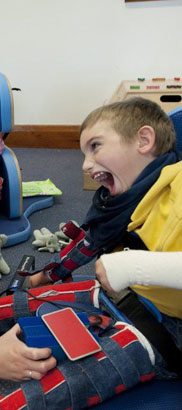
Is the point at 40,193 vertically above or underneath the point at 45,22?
underneath

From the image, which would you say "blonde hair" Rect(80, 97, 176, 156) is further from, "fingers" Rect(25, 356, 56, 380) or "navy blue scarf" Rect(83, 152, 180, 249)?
"fingers" Rect(25, 356, 56, 380)

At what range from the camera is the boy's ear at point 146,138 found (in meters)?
0.77

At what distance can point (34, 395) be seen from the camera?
575mm

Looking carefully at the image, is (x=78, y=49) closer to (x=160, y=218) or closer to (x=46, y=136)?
(x=46, y=136)

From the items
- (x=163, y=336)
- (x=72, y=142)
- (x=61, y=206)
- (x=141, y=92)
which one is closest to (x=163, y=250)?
(x=163, y=336)

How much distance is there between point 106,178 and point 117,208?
0.09 meters

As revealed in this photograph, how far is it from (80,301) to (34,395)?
0.26 metres

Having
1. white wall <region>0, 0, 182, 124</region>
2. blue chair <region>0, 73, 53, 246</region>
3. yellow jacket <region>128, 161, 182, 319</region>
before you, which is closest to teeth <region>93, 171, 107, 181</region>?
yellow jacket <region>128, 161, 182, 319</region>

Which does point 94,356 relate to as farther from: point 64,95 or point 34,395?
point 64,95

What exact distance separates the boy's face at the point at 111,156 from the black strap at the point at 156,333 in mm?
225

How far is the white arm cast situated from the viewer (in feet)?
1.79

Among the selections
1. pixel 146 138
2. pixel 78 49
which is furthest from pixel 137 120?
pixel 78 49

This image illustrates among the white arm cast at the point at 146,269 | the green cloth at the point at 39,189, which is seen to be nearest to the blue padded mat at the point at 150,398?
the white arm cast at the point at 146,269

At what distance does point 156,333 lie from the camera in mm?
686
